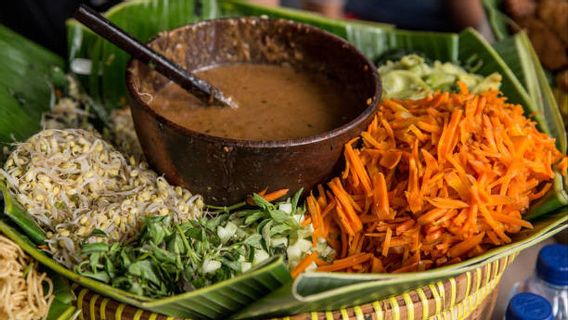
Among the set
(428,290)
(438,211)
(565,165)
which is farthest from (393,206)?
(565,165)

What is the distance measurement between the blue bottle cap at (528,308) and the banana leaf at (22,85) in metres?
1.68

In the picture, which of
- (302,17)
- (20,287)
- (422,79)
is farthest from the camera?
(302,17)

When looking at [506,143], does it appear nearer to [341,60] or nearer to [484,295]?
[484,295]

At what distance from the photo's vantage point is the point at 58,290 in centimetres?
167

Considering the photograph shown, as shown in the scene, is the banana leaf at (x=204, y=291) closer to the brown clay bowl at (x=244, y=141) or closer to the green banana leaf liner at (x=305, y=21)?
the green banana leaf liner at (x=305, y=21)

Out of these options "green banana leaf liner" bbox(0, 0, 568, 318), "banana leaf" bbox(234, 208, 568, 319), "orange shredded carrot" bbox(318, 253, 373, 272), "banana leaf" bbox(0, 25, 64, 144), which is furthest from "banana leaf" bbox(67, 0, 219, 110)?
"banana leaf" bbox(234, 208, 568, 319)

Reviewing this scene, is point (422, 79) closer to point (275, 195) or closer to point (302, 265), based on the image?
point (275, 195)

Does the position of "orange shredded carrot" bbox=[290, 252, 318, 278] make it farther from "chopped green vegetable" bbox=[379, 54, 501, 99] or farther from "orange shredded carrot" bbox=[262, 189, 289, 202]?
"chopped green vegetable" bbox=[379, 54, 501, 99]

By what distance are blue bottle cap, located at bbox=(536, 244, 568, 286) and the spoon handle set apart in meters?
1.16

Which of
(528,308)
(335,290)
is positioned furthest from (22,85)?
(528,308)

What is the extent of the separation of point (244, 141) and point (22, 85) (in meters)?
1.07

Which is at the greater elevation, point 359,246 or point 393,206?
point 393,206

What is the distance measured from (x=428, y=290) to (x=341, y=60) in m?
0.95

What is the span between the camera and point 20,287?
1.61m
